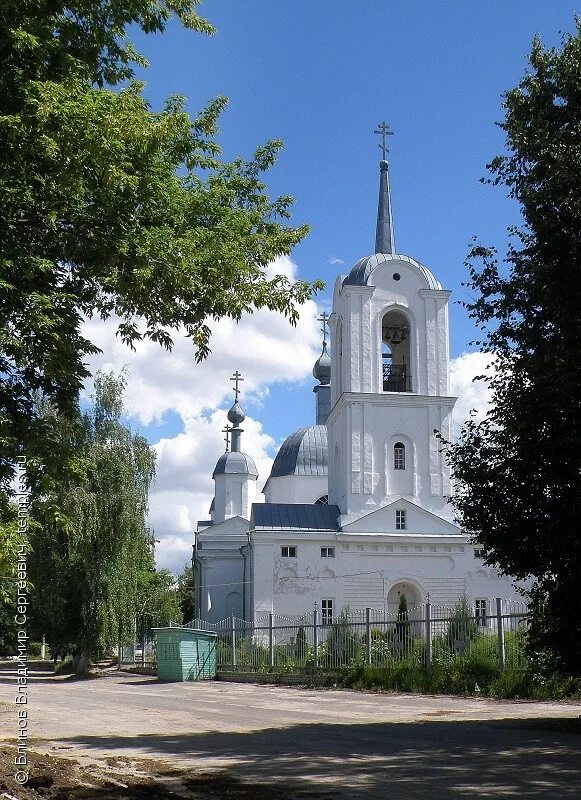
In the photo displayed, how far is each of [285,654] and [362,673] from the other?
6155mm

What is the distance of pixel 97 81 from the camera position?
10.1 metres

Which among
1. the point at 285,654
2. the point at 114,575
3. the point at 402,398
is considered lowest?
the point at 285,654

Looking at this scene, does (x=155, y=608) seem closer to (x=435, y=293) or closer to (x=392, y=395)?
(x=392, y=395)

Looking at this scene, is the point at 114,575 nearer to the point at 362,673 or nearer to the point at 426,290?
the point at 362,673

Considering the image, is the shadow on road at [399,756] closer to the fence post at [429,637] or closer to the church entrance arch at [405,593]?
the fence post at [429,637]

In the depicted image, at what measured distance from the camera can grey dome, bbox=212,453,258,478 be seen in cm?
7219

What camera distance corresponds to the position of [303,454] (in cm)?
6419

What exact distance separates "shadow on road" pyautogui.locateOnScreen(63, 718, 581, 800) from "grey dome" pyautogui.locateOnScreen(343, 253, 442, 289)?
122 feet

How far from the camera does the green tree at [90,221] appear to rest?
317 inches

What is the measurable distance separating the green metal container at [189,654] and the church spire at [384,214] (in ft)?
89.6

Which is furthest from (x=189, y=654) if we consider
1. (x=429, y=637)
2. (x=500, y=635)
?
(x=500, y=635)

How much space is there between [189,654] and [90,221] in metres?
25.2

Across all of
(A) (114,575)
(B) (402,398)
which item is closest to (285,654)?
(A) (114,575)

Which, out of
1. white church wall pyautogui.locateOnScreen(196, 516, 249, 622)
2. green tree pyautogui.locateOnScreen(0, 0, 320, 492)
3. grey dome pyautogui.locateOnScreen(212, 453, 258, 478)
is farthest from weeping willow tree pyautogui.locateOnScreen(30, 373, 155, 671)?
grey dome pyautogui.locateOnScreen(212, 453, 258, 478)
